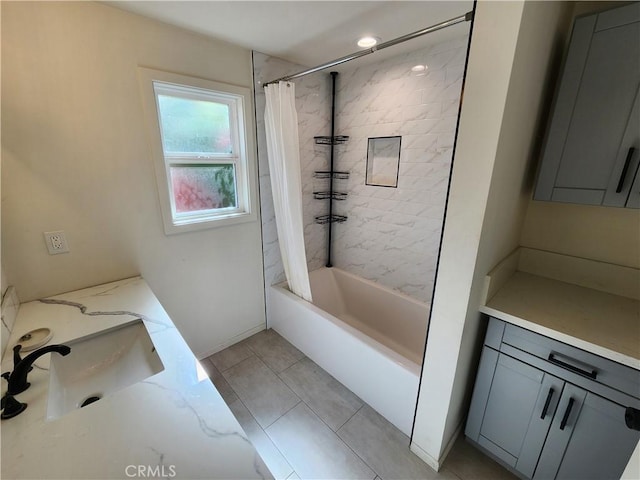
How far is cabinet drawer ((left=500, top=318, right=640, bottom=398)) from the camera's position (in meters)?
0.96

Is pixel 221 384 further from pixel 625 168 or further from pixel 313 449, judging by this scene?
pixel 625 168

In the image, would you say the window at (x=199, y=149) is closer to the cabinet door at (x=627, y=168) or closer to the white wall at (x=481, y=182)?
the white wall at (x=481, y=182)

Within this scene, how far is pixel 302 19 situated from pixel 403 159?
118cm

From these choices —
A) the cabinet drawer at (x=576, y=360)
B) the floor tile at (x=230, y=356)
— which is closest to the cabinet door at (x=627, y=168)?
the cabinet drawer at (x=576, y=360)

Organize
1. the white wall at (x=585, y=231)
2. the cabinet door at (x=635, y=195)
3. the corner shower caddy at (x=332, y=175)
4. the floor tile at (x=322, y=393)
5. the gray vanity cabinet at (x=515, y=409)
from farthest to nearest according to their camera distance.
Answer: the corner shower caddy at (x=332, y=175) < the floor tile at (x=322, y=393) < the white wall at (x=585, y=231) < the gray vanity cabinet at (x=515, y=409) < the cabinet door at (x=635, y=195)

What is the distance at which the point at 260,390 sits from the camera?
189cm

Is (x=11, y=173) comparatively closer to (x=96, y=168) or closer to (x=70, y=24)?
(x=96, y=168)

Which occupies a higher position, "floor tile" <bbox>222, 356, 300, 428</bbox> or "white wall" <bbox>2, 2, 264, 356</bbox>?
"white wall" <bbox>2, 2, 264, 356</bbox>

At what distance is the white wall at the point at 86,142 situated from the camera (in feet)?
4.06

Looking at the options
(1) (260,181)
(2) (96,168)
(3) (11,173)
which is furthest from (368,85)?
(3) (11,173)

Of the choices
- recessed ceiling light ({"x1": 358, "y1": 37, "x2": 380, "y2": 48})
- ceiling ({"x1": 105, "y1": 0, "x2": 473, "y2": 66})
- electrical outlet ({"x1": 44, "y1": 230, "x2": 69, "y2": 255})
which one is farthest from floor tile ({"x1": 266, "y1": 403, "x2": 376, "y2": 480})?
recessed ceiling light ({"x1": 358, "y1": 37, "x2": 380, "y2": 48})

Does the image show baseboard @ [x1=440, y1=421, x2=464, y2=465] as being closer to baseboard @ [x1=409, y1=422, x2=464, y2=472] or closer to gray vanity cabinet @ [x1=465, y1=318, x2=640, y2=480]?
baseboard @ [x1=409, y1=422, x2=464, y2=472]

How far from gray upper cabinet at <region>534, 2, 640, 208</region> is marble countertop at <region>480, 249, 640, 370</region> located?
18.2 inches

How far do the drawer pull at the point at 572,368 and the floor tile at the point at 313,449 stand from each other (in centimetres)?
105
